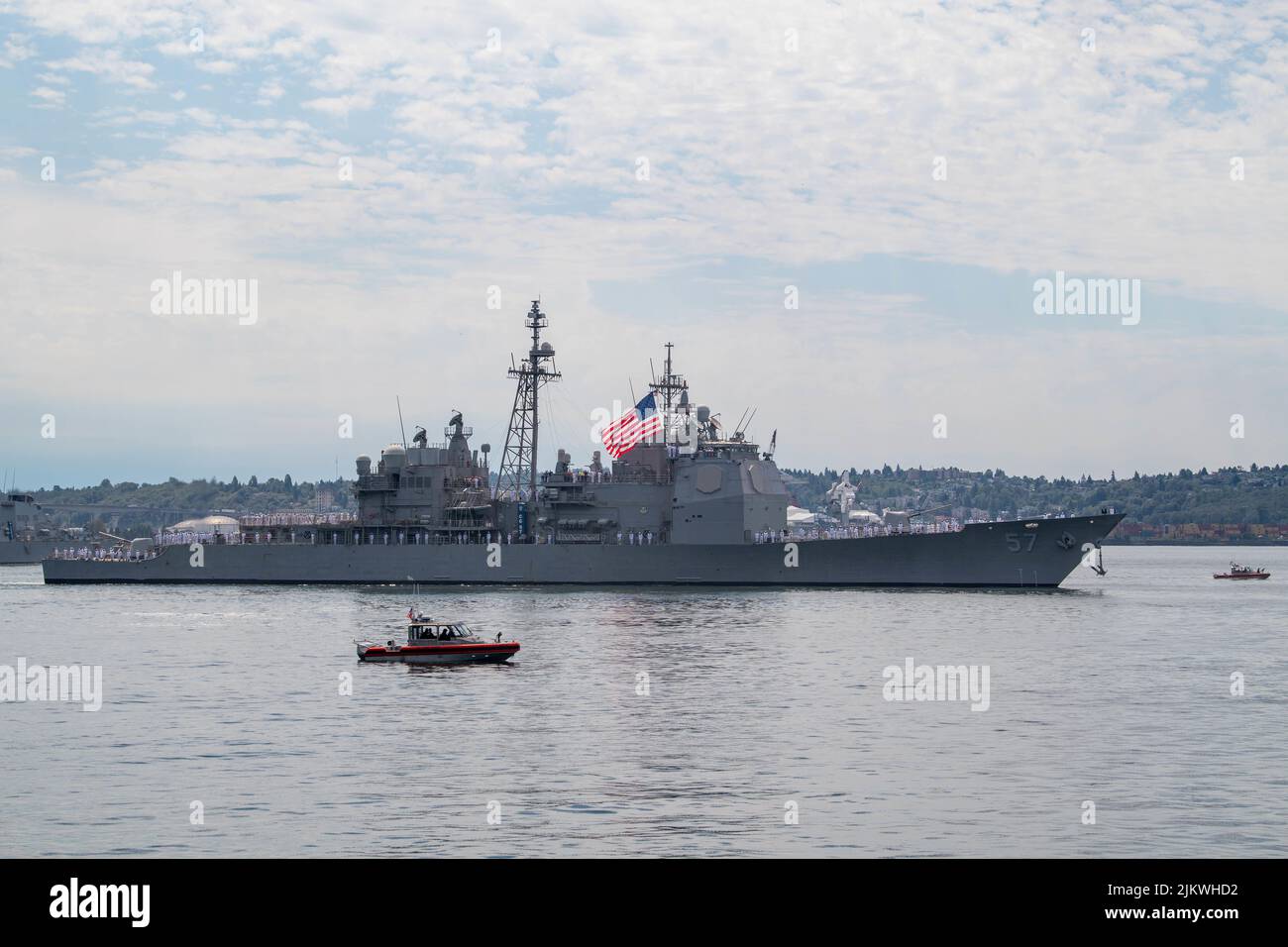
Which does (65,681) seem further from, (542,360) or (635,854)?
(542,360)

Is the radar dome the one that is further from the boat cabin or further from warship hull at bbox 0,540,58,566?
warship hull at bbox 0,540,58,566

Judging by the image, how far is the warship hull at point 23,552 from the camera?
130500 mm

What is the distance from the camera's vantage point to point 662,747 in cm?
2280

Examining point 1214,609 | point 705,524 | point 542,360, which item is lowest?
point 1214,609

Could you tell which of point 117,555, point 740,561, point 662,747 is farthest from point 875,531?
point 117,555

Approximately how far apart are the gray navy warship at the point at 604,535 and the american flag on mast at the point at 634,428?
4381 mm

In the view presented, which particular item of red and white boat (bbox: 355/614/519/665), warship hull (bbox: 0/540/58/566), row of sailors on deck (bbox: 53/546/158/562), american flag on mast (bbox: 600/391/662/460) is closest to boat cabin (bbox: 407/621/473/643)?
red and white boat (bbox: 355/614/519/665)

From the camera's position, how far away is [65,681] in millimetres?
32656

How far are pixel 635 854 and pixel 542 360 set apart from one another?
195ft

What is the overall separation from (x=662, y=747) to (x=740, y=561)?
4125cm

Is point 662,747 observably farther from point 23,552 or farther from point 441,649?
point 23,552

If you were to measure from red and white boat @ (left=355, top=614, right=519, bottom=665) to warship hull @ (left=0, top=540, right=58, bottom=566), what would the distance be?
4213 inches

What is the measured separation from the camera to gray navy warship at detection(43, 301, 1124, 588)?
6197 centimetres
